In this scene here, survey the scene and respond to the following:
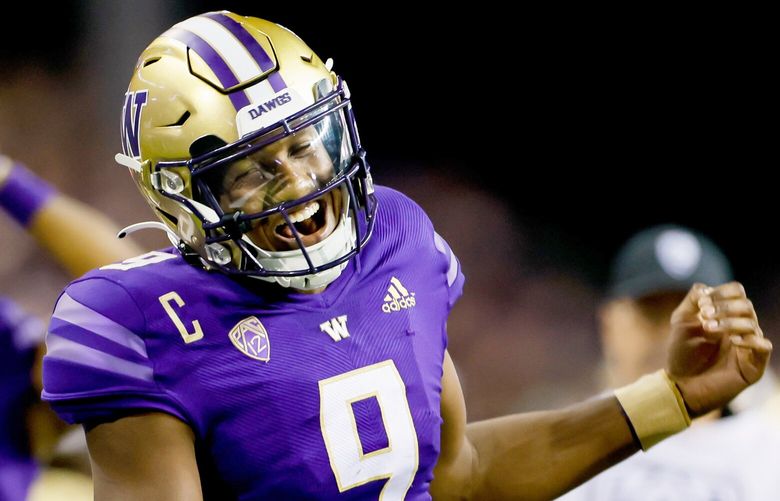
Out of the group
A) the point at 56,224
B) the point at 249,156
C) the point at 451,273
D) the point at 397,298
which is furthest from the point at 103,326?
the point at 56,224

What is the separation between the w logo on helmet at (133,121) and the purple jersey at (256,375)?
14 cm

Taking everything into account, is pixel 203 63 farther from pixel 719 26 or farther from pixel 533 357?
pixel 719 26

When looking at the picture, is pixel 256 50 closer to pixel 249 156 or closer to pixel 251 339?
pixel 249 156

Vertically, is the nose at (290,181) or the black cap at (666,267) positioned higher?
the nose at (290,181)

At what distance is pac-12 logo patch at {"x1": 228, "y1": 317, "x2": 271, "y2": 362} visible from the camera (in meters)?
1.17

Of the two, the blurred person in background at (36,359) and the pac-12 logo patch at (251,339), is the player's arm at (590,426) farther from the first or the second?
the blurred person in background at (36,359)

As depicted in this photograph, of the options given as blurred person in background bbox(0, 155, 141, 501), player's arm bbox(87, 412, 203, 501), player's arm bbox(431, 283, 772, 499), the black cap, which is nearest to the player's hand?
player's arm bbox(431, 283, 772, 499)

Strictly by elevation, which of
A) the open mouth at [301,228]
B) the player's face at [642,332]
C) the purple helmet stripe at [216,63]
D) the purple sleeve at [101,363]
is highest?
the purple helmet stripe at [216,63]

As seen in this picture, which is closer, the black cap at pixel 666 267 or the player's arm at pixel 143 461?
the player's arm at pixel 143 461

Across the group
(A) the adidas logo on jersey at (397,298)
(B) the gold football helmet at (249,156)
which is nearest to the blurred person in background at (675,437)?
(A) the adidas logo on jersey at (397,298)

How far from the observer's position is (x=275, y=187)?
1192 mm

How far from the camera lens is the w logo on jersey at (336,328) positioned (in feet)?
3.96

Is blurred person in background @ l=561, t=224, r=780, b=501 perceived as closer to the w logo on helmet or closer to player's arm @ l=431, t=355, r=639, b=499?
player's arm @ l=431, t=355, r=639, b=499

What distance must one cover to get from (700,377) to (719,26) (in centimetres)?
252
